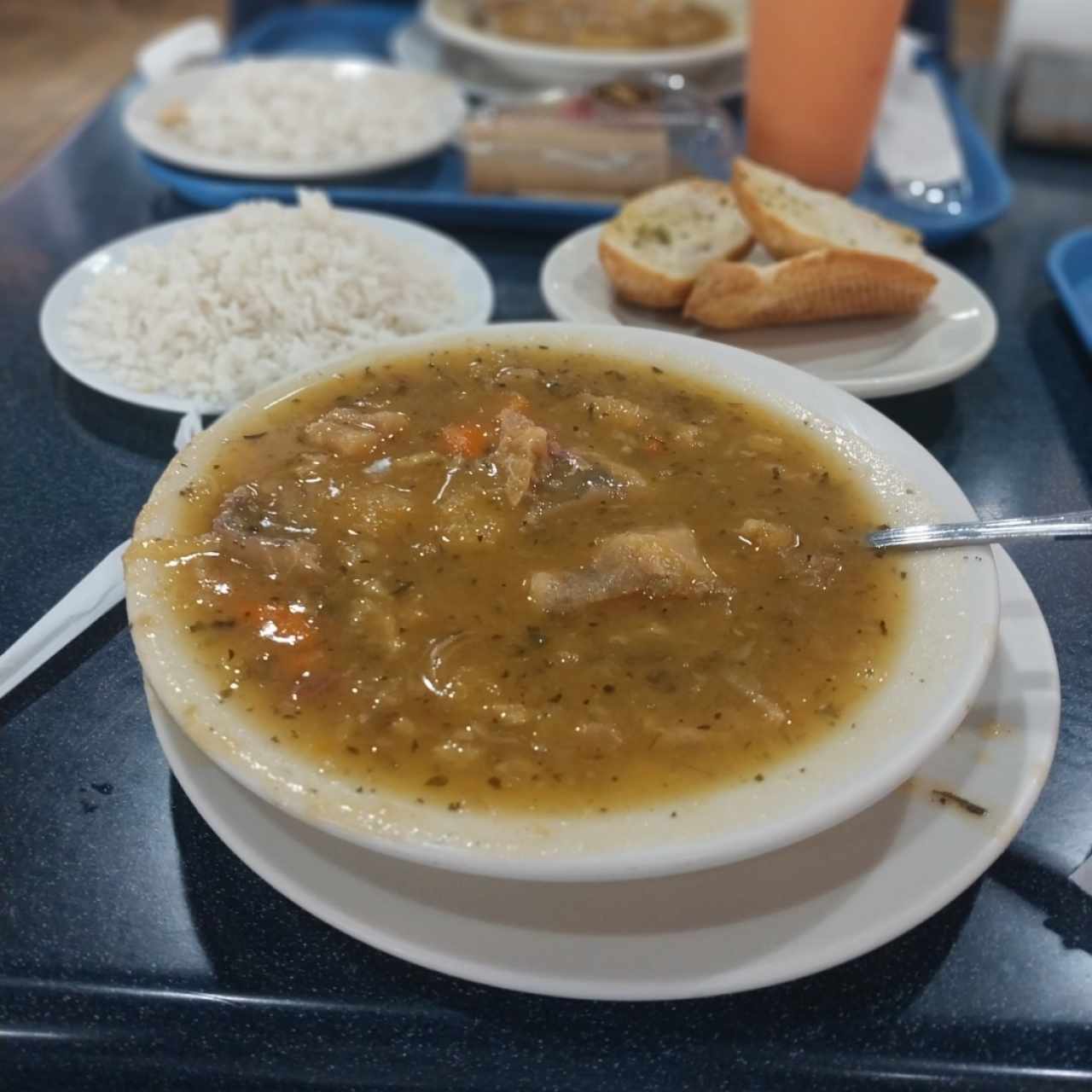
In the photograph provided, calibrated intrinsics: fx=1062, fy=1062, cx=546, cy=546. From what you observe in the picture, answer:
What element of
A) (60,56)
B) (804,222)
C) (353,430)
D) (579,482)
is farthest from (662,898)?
(60,56)

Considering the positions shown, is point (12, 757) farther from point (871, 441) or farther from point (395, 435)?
point (871, 441)

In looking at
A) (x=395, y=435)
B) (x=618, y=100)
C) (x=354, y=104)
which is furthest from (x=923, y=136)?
(x=395, y=435)

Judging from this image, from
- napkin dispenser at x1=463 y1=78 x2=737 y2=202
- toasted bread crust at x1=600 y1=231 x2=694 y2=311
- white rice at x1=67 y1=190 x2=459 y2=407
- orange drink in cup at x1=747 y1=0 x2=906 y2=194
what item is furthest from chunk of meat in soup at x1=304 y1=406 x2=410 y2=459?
orange drink in cup at x1=747 y1=0 x2=906 y2=194

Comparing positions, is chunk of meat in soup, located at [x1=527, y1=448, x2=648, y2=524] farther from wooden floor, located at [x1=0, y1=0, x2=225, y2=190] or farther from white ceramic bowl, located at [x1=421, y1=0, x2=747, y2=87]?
wooden floor, located at [x1=0, y1=0, x2=225, y2=190]

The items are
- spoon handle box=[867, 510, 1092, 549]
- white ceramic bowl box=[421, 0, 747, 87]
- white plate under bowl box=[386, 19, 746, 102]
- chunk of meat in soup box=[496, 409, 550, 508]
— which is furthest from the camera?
white plate under bowl box=[386, 19, 746, 102]

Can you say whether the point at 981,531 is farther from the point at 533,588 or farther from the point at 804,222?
the point at 804,222
